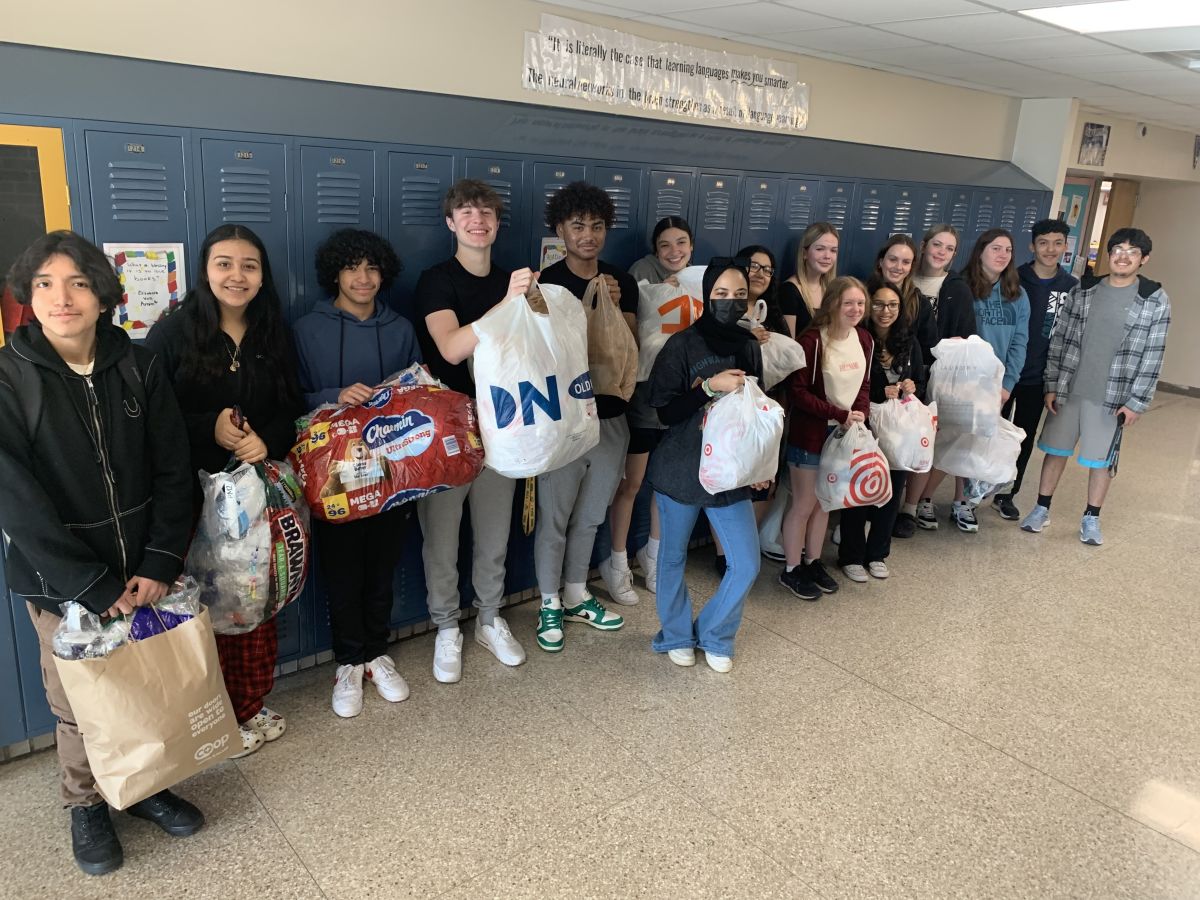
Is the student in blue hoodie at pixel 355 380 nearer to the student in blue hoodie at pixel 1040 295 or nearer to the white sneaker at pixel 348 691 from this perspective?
the white sneaker at pixel 348 691

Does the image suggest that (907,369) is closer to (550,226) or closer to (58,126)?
(550,226)

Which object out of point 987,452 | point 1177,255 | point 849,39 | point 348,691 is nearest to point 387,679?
point 348,691

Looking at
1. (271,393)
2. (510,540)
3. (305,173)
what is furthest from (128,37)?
(510,540)

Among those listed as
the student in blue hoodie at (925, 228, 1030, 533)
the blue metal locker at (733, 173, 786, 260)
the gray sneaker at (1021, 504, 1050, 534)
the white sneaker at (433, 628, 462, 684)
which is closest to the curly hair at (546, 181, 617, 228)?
the blue metal locker at (733, 173, 786, 260)

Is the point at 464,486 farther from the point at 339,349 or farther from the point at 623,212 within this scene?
the point at 623,212

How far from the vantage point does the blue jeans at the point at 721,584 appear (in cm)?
291

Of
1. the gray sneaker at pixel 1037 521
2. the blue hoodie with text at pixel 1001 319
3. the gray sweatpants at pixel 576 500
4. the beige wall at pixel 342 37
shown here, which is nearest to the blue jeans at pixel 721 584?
the gray sweatpants at pixel 576 500

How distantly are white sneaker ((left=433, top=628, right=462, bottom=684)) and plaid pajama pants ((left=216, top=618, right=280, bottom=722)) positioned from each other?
23.3 inches

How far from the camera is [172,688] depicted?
1.98 meters

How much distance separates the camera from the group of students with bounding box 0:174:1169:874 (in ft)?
6.36

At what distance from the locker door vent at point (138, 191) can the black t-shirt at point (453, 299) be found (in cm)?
77

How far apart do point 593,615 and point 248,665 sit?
1.34 meters

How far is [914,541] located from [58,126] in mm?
4073

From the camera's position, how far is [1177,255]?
8.19 metres
